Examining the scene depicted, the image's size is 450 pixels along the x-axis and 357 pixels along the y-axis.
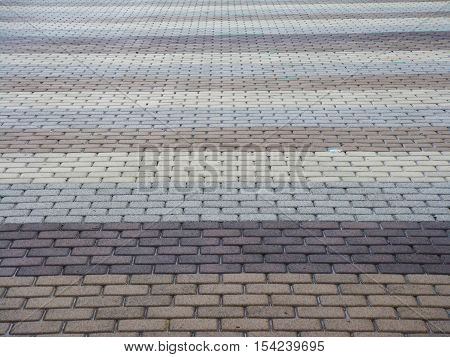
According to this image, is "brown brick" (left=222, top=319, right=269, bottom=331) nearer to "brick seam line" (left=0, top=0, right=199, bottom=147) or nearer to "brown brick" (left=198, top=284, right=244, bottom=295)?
"brown brick" (left=198, top=284, right=244, bottom=295)

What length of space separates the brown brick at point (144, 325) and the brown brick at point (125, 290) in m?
0.28

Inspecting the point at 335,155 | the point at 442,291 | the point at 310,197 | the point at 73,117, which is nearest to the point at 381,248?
the point at 442,291

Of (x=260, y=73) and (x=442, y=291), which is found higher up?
(x=442, y=291)

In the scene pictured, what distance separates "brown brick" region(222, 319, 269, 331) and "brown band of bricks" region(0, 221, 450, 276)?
537 mm

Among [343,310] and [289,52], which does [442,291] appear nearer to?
[343,310]

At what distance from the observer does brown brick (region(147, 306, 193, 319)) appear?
340 cm

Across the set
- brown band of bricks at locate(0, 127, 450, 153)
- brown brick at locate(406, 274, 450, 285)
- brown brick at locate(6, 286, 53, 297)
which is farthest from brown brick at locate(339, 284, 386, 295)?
brown band of bricks at locate(0, 127, 450, 153)

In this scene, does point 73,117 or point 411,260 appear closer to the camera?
point 411,260

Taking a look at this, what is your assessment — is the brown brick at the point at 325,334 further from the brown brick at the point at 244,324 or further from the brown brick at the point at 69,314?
the brown brick at the point at 69,314

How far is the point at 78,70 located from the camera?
8.28 m

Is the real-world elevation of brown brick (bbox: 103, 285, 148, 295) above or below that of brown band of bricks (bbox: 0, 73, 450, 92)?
above

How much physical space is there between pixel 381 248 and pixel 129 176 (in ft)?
8.55
